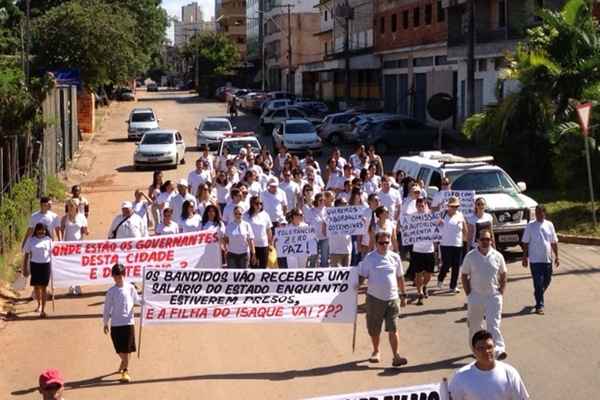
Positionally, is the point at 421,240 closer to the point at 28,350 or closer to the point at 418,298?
the point at 418,298

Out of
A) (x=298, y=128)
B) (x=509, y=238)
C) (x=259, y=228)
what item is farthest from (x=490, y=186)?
(x=298, y=128)

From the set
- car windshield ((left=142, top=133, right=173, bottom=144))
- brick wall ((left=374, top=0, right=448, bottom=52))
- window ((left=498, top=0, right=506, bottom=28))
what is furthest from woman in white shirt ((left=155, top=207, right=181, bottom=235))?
brick wall ((left=374, top=0, right=448, bottom=52))

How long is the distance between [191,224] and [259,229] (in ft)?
3.51

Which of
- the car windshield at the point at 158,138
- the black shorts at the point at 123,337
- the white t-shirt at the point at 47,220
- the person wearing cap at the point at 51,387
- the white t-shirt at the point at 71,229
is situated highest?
the car windshield at the point at 158,138

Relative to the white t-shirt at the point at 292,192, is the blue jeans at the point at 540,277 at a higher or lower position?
lower

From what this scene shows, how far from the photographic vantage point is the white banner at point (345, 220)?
15.9m

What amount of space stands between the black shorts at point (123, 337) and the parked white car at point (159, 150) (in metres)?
25.2

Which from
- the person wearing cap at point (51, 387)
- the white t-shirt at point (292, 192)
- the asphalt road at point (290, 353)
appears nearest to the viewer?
the person wearing cap at point (51, 387)

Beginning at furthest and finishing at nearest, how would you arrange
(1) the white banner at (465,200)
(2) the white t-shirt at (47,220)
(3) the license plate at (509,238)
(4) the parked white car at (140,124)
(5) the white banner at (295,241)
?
1. (4) the parked white car at (140,124)
2. (3) the license plate at (509,238)
3. (1) the white banner at (465,200)
4. (5) the white banner at (295,241)
5. (2) the white t-shirt at (47,220)

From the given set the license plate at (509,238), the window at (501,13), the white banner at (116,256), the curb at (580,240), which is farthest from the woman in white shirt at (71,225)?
the window at (501,13)

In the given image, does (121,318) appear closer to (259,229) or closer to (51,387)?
(259,229)

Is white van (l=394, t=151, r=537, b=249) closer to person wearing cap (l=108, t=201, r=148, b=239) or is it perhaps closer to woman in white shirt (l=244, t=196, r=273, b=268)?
woman in white shirt (l=244, t=196, r=273, b=268)

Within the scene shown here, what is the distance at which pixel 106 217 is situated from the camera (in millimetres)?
25391

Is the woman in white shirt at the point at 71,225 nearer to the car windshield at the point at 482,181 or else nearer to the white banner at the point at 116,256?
the white banner at the point at 116,256
